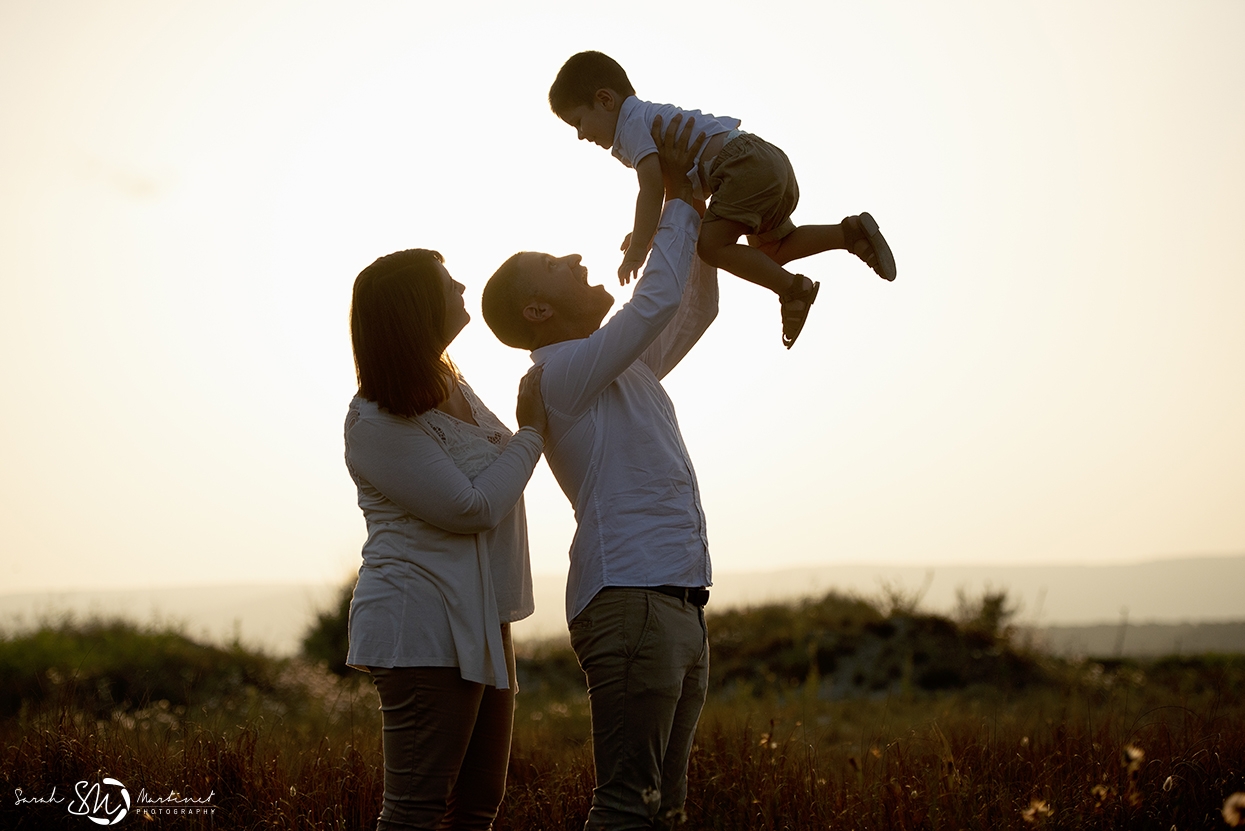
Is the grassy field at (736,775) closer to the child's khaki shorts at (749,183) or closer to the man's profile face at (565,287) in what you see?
the man's profile face at (565,287)

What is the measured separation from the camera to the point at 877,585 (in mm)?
12609

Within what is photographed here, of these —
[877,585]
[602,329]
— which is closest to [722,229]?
[602,329]

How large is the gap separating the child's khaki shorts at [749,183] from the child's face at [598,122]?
0.47m

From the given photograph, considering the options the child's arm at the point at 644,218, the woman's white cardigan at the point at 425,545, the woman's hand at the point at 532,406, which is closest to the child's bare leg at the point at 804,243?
the child's arm at the point at 644,218

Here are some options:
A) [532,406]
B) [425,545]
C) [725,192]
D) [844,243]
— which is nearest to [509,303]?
[532,406]

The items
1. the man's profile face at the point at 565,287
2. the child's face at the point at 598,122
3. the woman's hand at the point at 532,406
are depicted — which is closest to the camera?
the woman's hand at the point at 532,406

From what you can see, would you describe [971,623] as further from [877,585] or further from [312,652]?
[312,652]

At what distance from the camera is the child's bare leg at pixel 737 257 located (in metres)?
3.49

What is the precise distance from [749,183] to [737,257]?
280 mm

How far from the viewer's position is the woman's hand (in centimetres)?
280

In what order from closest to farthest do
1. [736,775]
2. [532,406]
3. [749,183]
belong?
[532,406], [749,183], [736,775]

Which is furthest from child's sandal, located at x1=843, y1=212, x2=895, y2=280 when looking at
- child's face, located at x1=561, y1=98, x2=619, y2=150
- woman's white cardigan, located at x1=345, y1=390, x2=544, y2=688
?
woman's white cardigan, located at x1=345, y1=390, x2=544, y2=688

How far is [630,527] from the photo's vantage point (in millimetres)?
2629

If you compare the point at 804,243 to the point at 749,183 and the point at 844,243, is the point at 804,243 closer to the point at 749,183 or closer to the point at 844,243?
the point at 844,243
